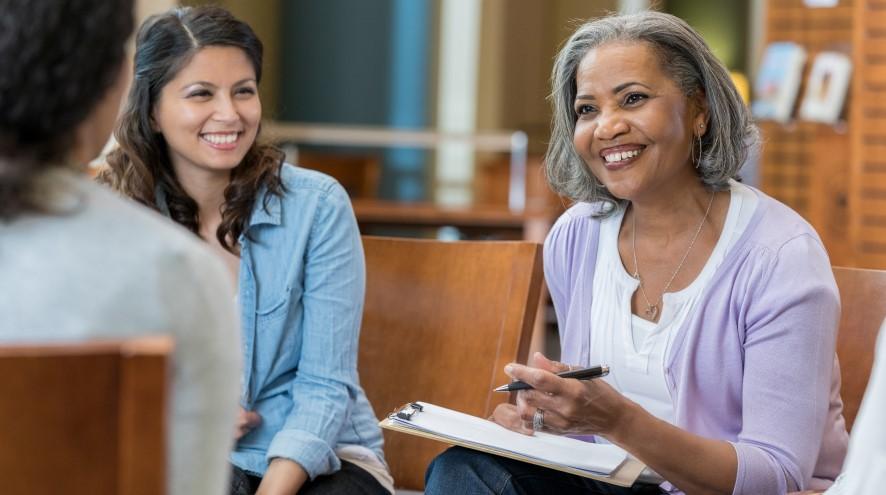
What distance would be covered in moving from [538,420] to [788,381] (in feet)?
1.12

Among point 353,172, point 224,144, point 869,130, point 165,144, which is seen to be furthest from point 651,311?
point 353,172

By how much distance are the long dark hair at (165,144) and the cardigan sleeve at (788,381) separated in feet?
2.70

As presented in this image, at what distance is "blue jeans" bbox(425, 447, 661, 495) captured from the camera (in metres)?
1.69

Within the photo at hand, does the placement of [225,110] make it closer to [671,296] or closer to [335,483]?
[335,483]

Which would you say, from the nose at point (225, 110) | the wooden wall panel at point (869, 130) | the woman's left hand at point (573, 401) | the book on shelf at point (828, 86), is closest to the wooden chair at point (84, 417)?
the woman's left hand at point (573, 401)

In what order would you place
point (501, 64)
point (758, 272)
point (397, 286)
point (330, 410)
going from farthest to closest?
point (501, 64) → point (397, 286) → point (330, 410) → point (758, 272)

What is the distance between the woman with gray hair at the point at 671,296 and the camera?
160 centimetres

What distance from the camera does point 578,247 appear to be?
6.67 ft

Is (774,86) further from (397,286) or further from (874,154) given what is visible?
(397,286)

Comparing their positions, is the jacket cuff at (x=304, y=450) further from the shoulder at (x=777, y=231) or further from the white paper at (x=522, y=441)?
the shoulder at (x=777, y=231)

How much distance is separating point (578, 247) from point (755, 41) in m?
6.82

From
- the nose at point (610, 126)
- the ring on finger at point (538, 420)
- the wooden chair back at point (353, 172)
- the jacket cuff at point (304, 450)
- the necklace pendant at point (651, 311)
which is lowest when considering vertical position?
the wooden chair back at point (353, 172)

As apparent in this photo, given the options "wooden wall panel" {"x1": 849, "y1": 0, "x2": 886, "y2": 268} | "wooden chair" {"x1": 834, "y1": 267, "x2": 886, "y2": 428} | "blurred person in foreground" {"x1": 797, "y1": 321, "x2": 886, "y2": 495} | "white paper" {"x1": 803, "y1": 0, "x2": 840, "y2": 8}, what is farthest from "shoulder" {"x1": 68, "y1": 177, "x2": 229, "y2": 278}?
"white paper" {"x1": 803, "y1": 0, "x2": 840, "y2": 8}

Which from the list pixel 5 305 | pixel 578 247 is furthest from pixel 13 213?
pixel 578 247
